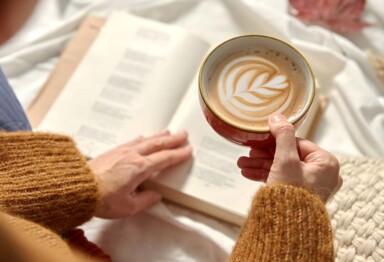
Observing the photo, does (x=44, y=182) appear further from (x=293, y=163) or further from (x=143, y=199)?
(x=293, y=163)

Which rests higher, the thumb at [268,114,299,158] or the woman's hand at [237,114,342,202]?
the thumb at [268,114,299,158]

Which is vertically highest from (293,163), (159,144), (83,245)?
(293,163)

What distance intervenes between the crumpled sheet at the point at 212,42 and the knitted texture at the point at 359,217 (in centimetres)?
15

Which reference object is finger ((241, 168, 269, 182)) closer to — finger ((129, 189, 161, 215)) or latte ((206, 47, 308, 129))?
latte ((206, 47, 308, 129))

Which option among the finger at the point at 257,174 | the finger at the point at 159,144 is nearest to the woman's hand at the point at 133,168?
the finger at the point at 159,144

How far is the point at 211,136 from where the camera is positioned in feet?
2.71

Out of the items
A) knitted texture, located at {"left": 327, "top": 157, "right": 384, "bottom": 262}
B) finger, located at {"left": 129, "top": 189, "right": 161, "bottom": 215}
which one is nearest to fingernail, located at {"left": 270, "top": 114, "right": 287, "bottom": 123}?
knitted texture, located at {"left": 327, "top": 157, "right": 384, "bottom": 262}

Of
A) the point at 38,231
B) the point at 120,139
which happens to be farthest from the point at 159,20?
the point at 38,231

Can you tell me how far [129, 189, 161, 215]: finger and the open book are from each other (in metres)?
0.02

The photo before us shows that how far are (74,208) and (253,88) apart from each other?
285 millimetres

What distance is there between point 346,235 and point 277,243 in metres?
0.14

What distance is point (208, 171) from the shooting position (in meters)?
0.80

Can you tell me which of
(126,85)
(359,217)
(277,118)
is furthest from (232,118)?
(126,85)

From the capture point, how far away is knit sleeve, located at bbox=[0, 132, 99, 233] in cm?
67
